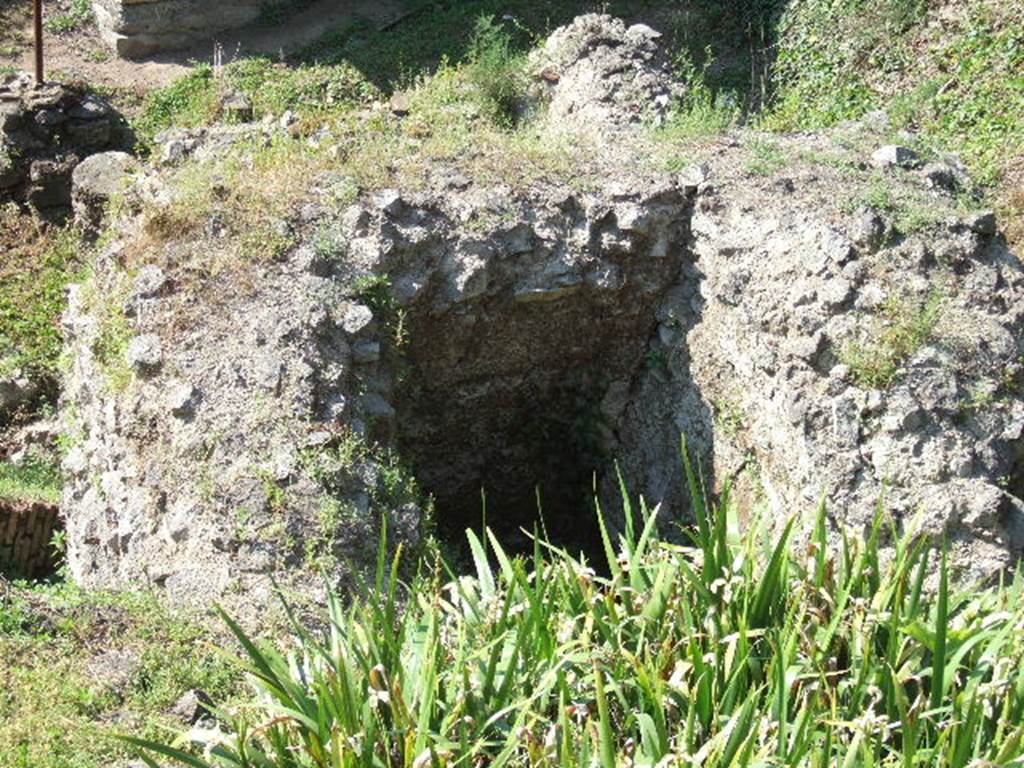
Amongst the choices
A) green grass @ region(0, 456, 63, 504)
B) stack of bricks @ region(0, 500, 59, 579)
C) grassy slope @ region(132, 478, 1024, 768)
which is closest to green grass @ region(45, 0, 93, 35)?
green grass @ region(0, 456, 63, 504)

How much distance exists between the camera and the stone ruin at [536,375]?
5.94m

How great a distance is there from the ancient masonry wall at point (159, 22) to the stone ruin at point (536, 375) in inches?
211

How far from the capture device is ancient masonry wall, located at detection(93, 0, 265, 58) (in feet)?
40.8

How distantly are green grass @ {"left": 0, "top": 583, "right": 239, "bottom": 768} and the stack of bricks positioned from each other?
5.58 feet

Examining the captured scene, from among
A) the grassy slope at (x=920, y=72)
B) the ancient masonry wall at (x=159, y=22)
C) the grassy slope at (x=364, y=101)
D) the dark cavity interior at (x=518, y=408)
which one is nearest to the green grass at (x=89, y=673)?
the grassy slope at (x=364, y=101)

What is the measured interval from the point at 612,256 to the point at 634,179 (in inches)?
17.7

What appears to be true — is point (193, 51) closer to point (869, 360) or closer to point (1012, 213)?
point (1012, 213)

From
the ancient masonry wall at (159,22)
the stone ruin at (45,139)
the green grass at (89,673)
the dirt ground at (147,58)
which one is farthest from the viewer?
the ancient masonry wall at (159,22)

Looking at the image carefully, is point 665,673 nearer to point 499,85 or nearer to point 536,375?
point 536,375

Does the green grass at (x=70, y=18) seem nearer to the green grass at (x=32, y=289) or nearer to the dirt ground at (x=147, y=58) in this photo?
the dirt ground at (x=147, y=58)

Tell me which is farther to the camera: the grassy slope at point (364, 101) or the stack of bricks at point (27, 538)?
the stack of bricks at point (27, 538)

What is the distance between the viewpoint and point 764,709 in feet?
13.8

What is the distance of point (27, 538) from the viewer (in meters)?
7.37

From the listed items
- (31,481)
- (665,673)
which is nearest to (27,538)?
(31,481)
